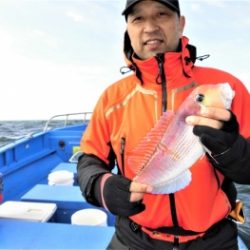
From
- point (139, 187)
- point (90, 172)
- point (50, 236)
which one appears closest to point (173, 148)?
point (139, 187)

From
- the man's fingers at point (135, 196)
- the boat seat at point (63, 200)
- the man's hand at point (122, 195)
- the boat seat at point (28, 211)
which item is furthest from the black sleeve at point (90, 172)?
the boat seat at point (63, 200)

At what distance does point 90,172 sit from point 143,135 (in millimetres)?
462

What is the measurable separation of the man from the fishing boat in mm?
916

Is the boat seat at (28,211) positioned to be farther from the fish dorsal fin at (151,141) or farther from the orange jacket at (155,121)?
the fish dorsal fin at (151,141)

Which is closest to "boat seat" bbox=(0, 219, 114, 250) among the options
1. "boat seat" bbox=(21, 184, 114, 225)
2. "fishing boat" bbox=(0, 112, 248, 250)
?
"fishing boat" bbox=(0, 112, 248, 250)

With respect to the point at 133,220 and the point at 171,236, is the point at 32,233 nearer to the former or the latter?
the point at 133,220

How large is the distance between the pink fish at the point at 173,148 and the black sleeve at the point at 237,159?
13 cm

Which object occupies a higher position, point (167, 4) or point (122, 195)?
point (167, 4)

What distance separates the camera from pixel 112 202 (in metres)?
2.00

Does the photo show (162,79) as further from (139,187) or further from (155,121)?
(139,187)

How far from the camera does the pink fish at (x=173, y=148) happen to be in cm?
169

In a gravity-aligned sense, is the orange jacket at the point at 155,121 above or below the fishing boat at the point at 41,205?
above

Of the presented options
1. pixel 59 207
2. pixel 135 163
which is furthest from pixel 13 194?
pixel 135 163

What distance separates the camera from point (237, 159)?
176cm
